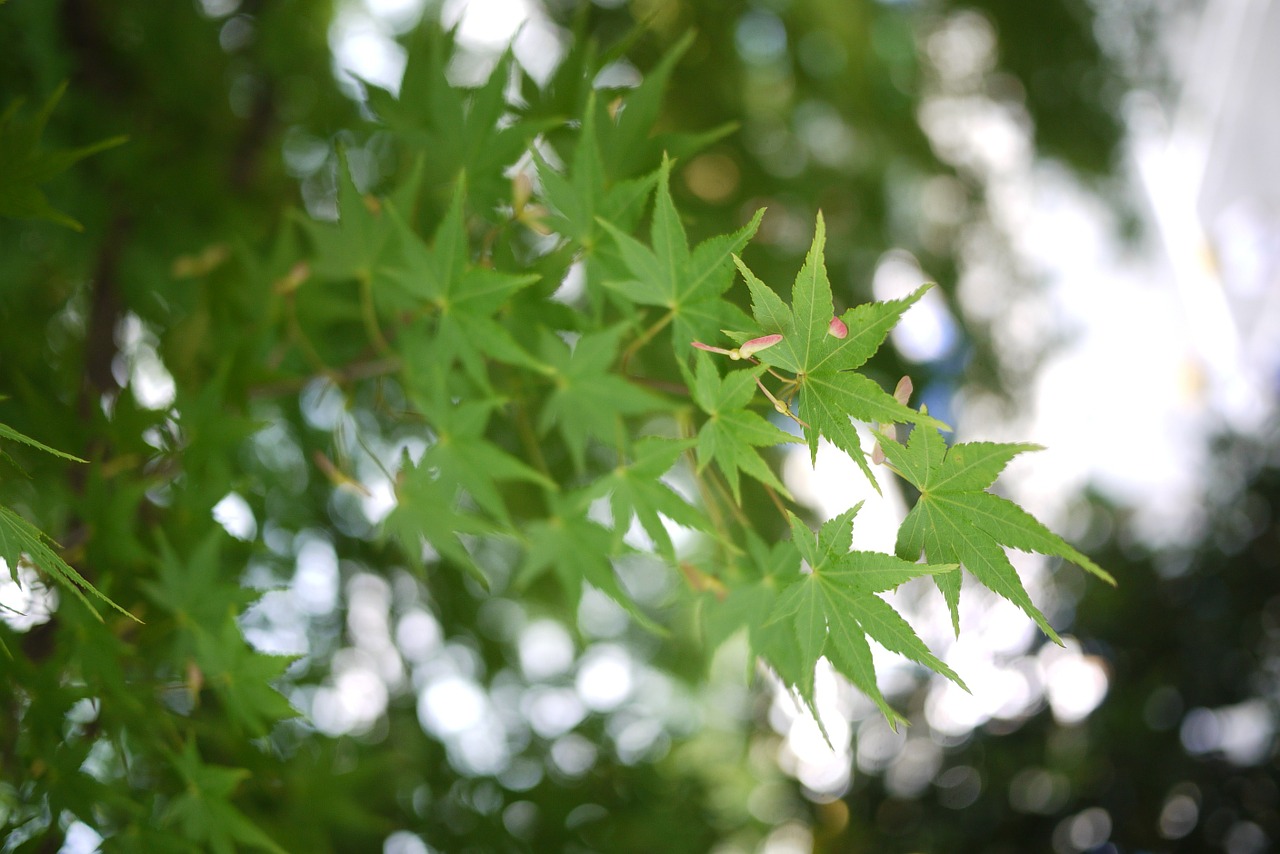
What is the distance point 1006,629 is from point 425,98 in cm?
110

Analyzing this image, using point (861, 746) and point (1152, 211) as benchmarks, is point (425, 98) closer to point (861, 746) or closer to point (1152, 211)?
point (861, 746)

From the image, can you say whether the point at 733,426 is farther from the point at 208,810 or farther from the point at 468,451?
the point at 208,810

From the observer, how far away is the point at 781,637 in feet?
1.45

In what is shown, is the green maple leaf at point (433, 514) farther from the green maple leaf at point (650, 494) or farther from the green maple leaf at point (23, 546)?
the green maple leaf at point (23, 546)

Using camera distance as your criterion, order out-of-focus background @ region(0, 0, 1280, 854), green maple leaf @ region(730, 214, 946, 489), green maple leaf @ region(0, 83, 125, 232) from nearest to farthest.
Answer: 1. green maple leaf @ region(730, 214, 946, 489)
2. green maple leaf @ region(0, 83, 125, 232)
3. out-of-focus background @ region(0, 0, 1280, 854)

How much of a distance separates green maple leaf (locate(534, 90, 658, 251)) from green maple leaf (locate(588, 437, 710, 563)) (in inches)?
4.6

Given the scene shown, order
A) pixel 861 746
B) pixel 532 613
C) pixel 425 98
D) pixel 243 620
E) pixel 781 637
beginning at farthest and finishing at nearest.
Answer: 1. pixel 532 613
2. pixel 861 746
3. pixel 243 620
4. pixel 425 98
5. pixel 781 637

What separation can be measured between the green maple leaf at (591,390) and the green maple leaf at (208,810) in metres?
0.27

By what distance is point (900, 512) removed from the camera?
136 centimetres

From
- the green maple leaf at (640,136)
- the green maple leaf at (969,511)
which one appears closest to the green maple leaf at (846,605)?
the green maple leaf at (969,511)

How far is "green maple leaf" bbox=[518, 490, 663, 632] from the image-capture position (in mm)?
498

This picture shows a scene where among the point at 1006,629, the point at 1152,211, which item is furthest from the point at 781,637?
the point at 1152,211

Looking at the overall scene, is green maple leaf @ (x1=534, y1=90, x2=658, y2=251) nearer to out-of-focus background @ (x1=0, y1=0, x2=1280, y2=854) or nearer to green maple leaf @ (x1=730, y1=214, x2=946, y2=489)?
green maple leaf @ (x1=730, y1=214, x2=946, y2=489)

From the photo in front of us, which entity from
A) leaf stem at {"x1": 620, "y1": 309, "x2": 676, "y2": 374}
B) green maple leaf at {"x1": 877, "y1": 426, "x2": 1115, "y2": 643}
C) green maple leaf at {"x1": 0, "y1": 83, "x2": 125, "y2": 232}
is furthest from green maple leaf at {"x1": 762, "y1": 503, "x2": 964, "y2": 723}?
green maple leaf at {"x1": 0, "y1": 83, "x2": 125, "y2": 232}
